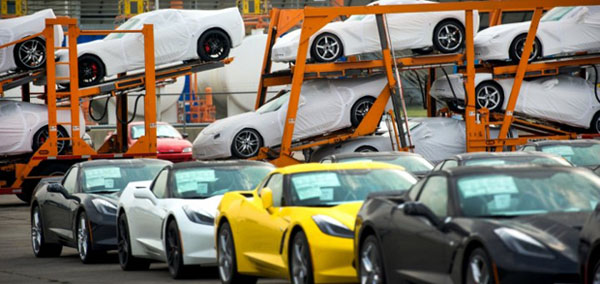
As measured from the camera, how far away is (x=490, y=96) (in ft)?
Result: 86.8

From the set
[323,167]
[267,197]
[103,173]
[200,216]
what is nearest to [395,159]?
[103,173]

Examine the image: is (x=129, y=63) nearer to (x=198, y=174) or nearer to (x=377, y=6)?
(x=377, y=6)

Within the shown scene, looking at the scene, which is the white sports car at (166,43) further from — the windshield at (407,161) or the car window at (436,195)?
the car window at (436,195)

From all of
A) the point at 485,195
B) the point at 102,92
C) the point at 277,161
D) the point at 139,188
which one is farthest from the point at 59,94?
the point at 485,195

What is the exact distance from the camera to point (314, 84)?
2630 centimetres

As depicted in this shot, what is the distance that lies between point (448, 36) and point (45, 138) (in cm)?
888

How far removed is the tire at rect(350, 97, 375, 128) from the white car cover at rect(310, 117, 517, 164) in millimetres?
459

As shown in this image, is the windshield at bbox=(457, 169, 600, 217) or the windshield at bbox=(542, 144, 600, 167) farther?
the windshield at bbox=(542, 144, 600, 167)

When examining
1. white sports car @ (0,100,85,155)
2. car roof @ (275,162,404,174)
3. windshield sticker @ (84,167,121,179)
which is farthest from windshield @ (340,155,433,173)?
white sports car @ (0,100,85,155)

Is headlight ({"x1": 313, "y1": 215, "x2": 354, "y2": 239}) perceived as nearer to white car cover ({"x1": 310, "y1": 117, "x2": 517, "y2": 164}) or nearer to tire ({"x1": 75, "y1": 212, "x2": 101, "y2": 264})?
tire ({"x1": 75, "y1": 212, "x2": 101, "y2": 264})

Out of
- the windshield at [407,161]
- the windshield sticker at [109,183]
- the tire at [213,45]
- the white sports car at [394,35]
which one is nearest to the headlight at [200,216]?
the windshield sticker at [109,183]

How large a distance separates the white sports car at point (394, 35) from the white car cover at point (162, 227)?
37.5 feet

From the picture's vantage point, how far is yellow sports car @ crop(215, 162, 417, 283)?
10070mm

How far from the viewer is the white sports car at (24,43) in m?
26.4
